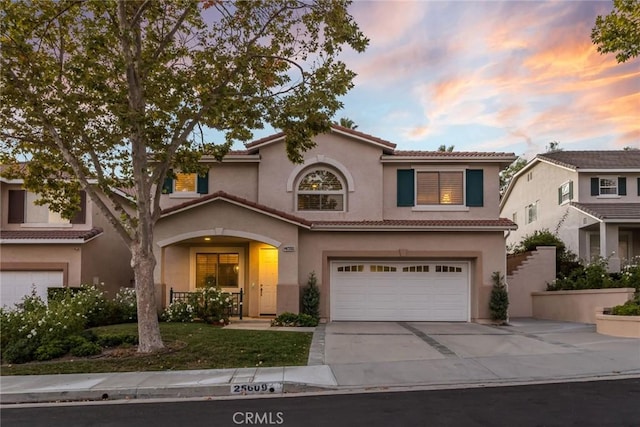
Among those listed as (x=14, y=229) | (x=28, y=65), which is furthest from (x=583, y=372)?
(x=14, y=229)

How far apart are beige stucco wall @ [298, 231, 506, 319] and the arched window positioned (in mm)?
1256

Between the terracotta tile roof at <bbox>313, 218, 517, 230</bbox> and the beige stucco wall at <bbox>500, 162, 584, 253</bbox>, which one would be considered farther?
the beige stucco wall at <bbox>500, 162, 584, 253</bbox>

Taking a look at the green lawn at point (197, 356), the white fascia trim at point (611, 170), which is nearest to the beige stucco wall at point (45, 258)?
the green lawn at point (197, 356)

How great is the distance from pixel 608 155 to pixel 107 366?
2579cm

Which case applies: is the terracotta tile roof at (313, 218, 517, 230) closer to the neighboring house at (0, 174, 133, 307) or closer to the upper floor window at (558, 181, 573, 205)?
the neighboring house at (0, 174, 133, 307)

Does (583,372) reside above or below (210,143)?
below

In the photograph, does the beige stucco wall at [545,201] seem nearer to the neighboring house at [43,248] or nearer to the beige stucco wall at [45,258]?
the neighboring house at [43,248]

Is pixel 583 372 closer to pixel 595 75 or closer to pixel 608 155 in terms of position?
pixel 595 75

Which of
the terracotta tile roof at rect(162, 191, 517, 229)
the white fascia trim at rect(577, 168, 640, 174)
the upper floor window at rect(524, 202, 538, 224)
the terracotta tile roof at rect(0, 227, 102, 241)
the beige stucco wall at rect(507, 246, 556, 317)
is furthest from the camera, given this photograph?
the upper floor window at rect(524, 202, 538, 224)

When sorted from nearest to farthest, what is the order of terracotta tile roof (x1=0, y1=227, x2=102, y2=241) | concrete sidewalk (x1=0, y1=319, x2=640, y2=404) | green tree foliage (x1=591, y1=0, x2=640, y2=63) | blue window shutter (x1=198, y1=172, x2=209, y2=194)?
concrete sidewalk (x1=0, y1=319, x2=640, y2=404), green tree foliage (x1=591, y1=0, x2=640, y2=63), terracotta tile roof (x1=0, y1=227, x2=102, y2=241), blue window shutter (x1=198, y1=172, x2=209, y2=194)

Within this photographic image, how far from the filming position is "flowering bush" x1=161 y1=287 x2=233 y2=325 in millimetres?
15766

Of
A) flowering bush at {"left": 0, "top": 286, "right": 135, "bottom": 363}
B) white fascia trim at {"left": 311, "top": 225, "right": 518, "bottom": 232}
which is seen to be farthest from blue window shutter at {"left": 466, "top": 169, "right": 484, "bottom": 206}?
flowering bush at {"left": 0, "top": 286, "right": 135, "bottom": 363}

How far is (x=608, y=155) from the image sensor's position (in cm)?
2597

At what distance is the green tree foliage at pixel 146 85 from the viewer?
10.7m
